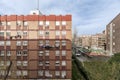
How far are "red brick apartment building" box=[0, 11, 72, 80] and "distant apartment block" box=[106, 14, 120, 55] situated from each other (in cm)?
4849

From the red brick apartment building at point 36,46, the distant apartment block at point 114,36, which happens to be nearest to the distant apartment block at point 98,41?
the distant apartment block at point 114,36

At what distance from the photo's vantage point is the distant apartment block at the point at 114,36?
95.1 m

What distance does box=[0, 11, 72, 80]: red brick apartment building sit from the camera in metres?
50.3

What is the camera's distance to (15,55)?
50750 millimetres

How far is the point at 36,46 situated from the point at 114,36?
5686 centimetres

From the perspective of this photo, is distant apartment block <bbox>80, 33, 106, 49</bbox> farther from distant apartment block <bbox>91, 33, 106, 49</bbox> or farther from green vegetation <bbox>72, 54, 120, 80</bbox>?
green vegetation <bbox>72, 54, 120, 80</bbox>

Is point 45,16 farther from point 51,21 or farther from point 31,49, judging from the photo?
point 31,49

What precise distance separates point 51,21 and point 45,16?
5.47 ft

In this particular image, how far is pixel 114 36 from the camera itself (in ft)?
329

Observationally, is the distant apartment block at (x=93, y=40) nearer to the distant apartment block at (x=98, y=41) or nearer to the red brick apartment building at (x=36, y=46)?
the distant apartment block at (x=98, y=41)

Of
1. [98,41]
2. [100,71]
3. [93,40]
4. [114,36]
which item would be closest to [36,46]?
[100,71]

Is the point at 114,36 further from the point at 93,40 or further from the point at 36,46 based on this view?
the point at 36,46

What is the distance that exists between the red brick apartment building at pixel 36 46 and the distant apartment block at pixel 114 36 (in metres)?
48.5

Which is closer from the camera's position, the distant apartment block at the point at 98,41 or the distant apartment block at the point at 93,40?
the distant apartment block at the point at 98,41
